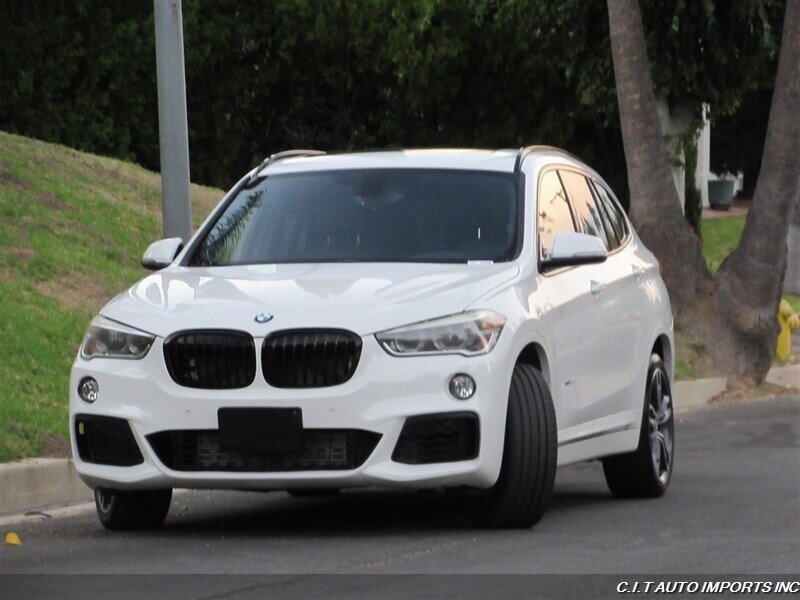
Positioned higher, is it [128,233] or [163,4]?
[163,4]

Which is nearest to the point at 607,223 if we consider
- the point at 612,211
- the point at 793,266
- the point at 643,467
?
the point at 612,211

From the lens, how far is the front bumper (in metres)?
7.73

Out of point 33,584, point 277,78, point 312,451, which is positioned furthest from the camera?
point 277,78

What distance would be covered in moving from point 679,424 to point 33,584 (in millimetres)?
8397

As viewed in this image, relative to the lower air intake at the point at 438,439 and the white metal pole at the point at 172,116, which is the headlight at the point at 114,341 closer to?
the lower air intake at the point at 438,439

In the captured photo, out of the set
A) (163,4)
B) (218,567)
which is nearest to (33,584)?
(218,567)

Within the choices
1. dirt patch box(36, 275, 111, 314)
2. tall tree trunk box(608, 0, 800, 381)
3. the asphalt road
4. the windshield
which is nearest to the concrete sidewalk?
the asphalt road

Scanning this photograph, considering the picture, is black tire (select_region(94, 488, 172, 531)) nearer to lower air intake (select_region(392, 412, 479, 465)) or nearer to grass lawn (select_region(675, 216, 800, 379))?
lower air intake (select_region(392, 412, 479, 465))

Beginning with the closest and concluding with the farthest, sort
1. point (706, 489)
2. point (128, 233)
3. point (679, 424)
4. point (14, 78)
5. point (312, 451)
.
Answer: point (312, 451) → point (706, 489) → point (679, 424) → point (128, 233) → point (14, 78)

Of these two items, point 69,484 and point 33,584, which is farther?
point 69,484

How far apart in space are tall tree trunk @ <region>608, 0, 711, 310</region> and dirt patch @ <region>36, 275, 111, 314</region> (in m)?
5.26

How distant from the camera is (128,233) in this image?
18.1 meters

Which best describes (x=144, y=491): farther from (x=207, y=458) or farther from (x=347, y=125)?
(x=347, y=125)

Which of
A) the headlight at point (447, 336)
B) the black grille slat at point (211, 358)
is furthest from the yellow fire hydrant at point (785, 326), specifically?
the black grille slat at point (211, 358)
